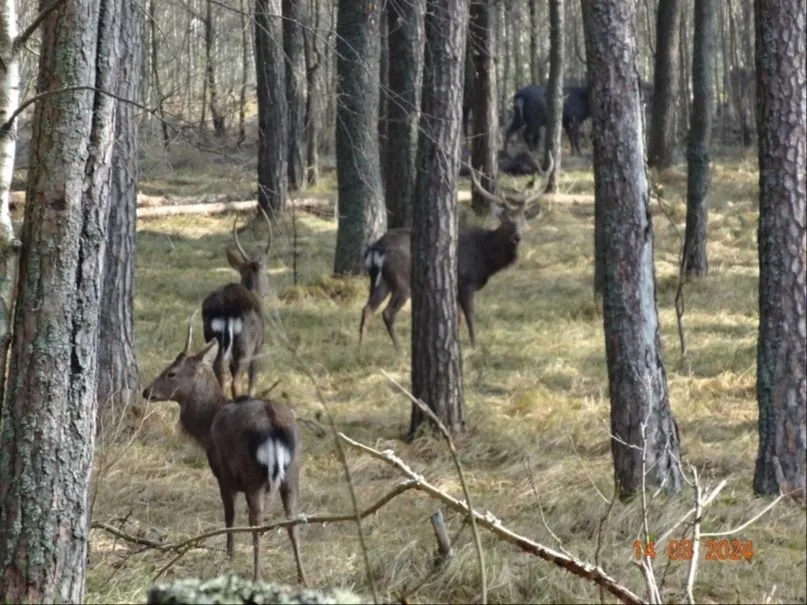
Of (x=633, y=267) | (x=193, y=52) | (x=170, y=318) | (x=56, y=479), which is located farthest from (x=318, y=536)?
(x=193, y=52)

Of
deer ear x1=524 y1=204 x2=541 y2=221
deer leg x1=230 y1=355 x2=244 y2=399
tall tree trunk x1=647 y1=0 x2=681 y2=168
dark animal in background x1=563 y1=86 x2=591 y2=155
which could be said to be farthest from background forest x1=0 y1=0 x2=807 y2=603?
dark animal in background x1=563 y1=86 x2=591 y2=155

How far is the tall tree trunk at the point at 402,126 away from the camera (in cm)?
1469

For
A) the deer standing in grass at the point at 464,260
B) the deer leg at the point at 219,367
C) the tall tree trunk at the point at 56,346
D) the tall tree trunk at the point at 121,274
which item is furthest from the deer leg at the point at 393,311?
the tall tree trunk at the point at 56,346

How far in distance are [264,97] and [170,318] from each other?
5810 mm

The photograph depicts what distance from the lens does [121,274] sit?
999 centimetres

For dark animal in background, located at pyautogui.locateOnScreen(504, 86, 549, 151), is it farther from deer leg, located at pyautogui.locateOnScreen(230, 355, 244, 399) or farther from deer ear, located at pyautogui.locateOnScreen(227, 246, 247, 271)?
deer leg, located at pyautogui.locateOnScreen(230, 355, 244, 399)

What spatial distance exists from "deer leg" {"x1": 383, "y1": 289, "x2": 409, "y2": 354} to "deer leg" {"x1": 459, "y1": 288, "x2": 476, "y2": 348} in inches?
24.3

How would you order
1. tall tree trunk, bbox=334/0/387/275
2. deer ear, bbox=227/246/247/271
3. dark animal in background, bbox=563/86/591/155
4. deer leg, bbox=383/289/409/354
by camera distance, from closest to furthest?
deer ear, bbox=227/246/247/271 → deer leg, bbox=383/289/409/354 → tall tree trunk, bbox=334/0/387/275 → dark animal in background, bbox=563/86/591/155

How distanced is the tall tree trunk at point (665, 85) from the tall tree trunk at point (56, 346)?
1591 centimetres

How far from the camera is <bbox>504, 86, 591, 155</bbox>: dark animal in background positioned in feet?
92.2

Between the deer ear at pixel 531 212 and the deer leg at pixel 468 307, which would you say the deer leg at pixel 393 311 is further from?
the deer ear at pixel 531 212

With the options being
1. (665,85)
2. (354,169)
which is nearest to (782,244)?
(354,169)

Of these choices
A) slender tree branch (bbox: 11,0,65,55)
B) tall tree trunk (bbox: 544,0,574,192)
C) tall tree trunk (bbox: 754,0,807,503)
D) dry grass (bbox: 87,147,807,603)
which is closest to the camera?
slender tree branch (bbox: 11,0,65,55)

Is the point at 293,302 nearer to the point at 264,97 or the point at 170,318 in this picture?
the point at 170,318
